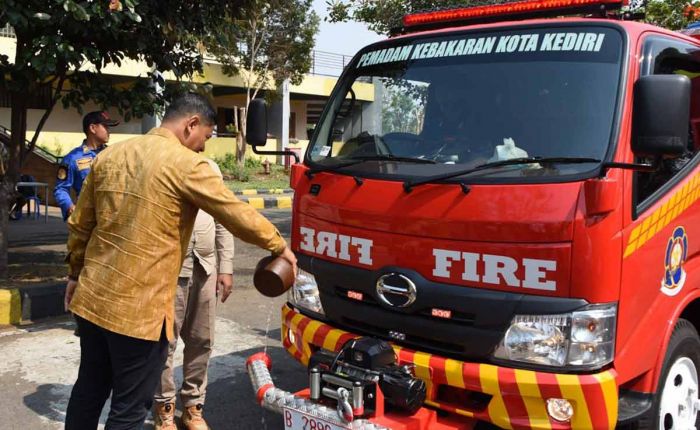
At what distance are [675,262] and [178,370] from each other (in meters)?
3.30

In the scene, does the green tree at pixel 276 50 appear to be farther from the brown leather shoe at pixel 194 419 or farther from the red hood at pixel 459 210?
the red hood at pixel 459 210

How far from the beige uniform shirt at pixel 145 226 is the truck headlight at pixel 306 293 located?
0.69m

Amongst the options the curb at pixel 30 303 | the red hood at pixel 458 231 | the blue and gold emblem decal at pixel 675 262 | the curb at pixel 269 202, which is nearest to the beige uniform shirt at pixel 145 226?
the red hood at pixel 458 231

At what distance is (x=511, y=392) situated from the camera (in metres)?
2.52

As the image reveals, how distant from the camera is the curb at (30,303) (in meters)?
5.71

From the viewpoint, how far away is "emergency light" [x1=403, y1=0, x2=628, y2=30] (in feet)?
10.8

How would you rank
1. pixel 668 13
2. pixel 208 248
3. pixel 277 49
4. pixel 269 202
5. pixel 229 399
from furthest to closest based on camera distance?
1. pixel 277 49
2. pixel 269 202
3. pixel 668 13
4. pixel 229 399
5. pixel 208 248

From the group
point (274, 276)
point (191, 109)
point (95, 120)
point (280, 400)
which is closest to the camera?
point (274, 276)

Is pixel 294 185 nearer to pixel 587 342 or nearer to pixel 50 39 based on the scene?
pixel 587 342

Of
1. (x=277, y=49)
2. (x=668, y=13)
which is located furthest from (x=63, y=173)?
(x=277, y=49)

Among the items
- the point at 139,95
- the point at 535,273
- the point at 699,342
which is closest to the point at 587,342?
the point at 535,273

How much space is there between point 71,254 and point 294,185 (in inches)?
45.7

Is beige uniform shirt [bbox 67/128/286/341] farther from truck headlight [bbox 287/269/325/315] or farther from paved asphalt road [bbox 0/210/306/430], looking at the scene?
paved asphalt road [bbox 0/210/306/430]

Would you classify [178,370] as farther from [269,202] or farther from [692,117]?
[269,202]
